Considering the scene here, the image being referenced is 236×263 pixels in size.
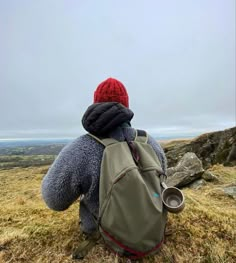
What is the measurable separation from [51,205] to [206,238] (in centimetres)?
268

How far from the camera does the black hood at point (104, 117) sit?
3219mm

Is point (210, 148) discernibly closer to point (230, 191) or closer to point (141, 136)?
point (230, 191)

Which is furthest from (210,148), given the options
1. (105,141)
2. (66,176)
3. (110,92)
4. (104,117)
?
(66,176)

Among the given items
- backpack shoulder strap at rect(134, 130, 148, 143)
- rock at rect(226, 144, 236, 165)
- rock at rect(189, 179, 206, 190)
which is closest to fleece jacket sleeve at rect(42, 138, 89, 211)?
backpack shoulder strap at rect(134, 130, 148, 143)

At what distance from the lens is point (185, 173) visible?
29.8ft

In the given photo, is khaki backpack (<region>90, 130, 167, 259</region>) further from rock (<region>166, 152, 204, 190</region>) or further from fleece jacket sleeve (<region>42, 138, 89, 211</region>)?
rock (<region>166, 152, 204, 190</region>)

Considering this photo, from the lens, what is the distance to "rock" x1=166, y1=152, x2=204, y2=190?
8.88 meters

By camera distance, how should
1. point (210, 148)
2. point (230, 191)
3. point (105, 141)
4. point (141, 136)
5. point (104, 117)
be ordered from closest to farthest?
point (104, 117)
point (105, 141)
point (141, 136)
point (230, 191)
point (210, 148)

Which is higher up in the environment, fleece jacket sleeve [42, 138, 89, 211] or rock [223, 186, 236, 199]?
fleece jacket sleeve [42, 138, 89, 211]

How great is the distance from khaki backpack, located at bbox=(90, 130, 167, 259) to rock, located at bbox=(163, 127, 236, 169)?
12263mm

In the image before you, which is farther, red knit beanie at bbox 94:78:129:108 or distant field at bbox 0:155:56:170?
distant field at bbox 0:155:56:170

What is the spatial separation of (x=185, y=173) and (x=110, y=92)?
256 inches

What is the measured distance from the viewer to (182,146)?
16.4 meters

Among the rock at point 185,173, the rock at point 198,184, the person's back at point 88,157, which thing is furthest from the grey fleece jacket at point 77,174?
the rock at point 198,184
